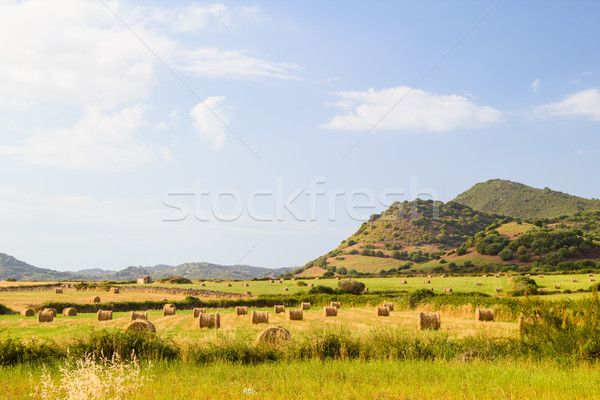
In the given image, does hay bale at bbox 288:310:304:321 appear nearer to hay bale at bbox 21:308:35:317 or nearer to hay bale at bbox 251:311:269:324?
hay bale at bbox 251:311:269:324

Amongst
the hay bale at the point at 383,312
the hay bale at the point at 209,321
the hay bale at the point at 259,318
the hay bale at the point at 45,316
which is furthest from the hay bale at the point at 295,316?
the hay bale at the point at 45,316

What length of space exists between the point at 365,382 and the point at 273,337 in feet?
27.7

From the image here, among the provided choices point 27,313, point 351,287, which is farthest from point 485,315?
point 27,313

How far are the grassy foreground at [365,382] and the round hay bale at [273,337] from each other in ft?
12.5

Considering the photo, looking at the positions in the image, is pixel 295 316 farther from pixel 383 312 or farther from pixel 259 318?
pixel 383 312

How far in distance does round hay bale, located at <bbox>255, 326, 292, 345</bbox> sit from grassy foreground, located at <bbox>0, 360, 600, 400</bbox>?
3.80 m

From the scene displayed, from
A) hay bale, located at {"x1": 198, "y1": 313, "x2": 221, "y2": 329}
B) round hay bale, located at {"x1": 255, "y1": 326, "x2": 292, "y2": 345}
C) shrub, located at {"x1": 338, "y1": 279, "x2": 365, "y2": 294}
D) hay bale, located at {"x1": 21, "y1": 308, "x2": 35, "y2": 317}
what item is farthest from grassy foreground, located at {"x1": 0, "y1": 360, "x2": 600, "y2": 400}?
shrub, located at {"x1": 338, "y1": 279, "x2": 365, "y2": 294}

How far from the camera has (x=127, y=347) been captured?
19047 mm

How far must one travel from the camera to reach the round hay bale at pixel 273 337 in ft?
67.0

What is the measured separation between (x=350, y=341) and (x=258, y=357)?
3619 mm

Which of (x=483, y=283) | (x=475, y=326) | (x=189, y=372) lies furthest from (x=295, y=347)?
(x=483, y=283)

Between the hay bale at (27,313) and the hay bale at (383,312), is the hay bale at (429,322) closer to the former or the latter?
the hay bale at (383,312)

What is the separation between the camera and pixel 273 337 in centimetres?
2103

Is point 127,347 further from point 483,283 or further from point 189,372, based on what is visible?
point 483,283
